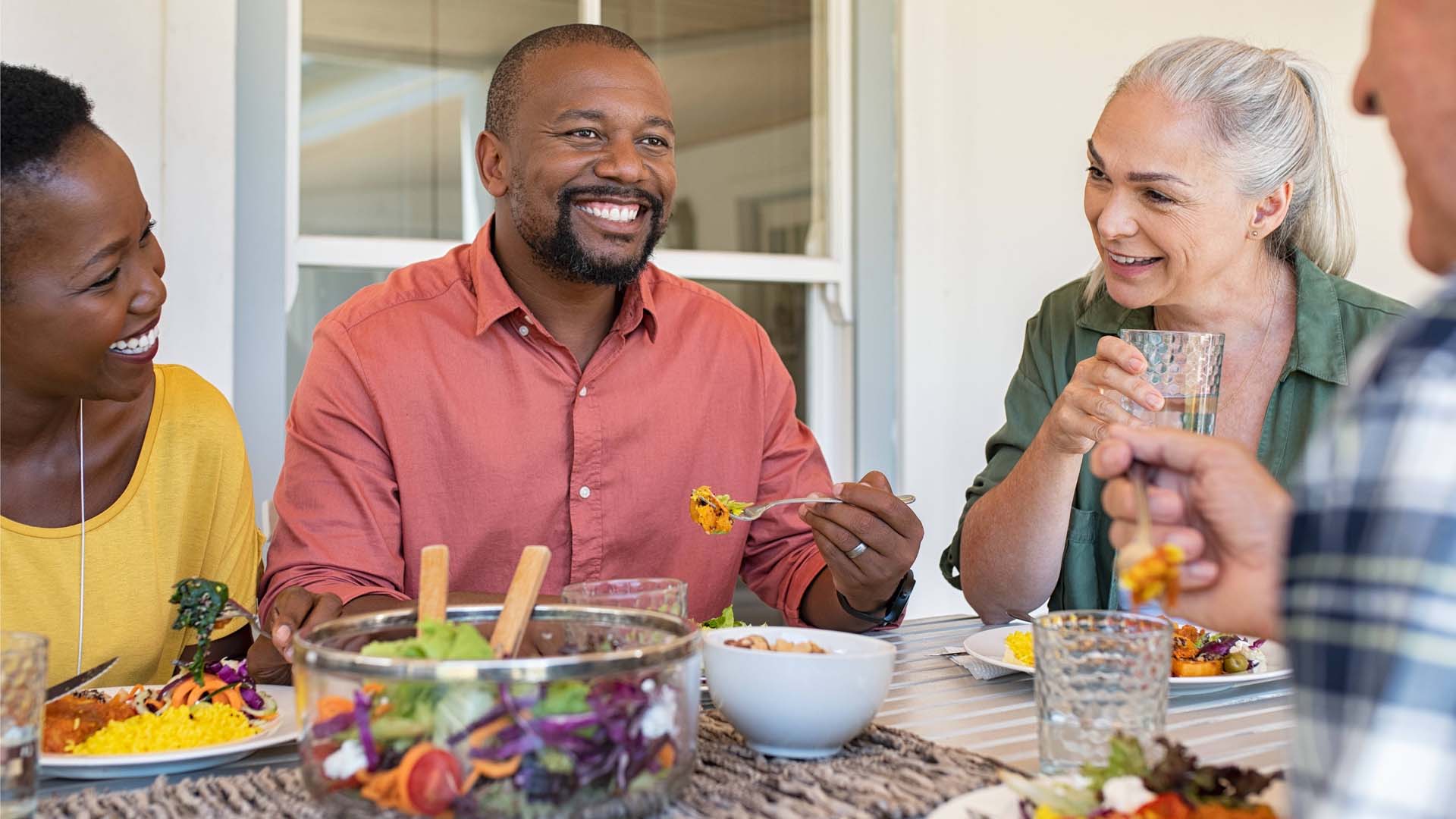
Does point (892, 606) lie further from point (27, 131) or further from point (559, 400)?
point (27, 131)

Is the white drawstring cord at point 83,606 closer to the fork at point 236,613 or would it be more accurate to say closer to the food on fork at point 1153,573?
the fork at point 236,613

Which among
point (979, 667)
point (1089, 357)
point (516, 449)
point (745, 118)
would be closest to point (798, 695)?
point (979, 667)

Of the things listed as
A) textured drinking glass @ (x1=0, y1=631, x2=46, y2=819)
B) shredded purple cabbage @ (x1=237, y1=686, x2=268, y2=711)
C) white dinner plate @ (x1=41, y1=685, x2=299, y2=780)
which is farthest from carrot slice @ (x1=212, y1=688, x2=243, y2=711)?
textured drinking glass @ (x1=0, y1=631, x2=46, y2=819)

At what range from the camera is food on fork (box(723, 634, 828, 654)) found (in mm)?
1156

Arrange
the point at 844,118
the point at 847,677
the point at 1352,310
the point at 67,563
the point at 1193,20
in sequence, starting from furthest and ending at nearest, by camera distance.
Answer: the point at 1193,20
the point at 844,118
the point at 1352,310
the point at 67,563
the point at 847,677

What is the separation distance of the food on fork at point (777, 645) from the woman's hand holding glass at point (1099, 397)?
55 centimetres

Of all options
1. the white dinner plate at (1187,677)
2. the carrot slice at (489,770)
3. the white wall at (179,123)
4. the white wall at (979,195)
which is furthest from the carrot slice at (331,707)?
the white wall at (979,195)

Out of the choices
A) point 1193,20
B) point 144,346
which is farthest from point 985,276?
point 144,346

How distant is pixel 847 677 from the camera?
3.48ft

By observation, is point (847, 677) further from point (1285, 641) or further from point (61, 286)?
point (61, 286)

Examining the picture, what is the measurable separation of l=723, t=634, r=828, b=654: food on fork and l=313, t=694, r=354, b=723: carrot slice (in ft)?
1.26

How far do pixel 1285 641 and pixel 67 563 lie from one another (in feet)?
5.08

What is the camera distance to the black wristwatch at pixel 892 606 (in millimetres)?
1720

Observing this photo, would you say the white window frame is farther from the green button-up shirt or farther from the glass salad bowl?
the glass salad bowl
